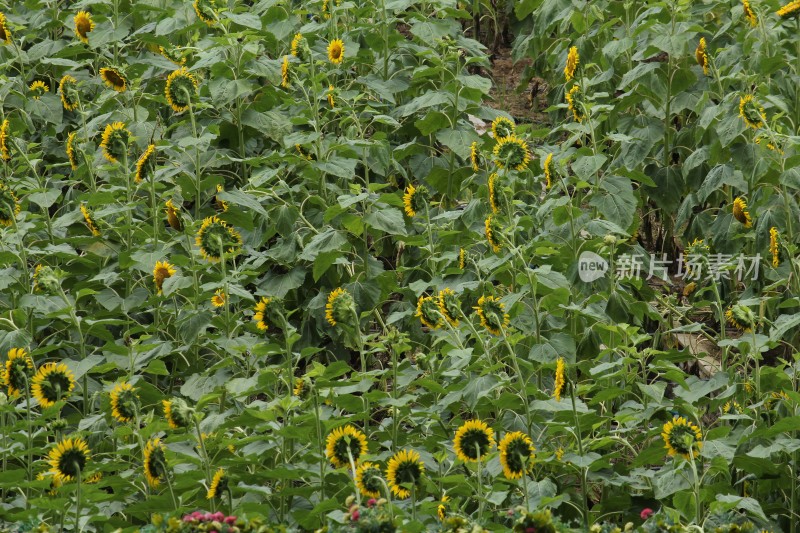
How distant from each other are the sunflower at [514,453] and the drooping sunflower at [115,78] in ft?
7.28

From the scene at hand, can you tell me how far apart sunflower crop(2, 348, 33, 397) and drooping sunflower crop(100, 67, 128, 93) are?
1.34m

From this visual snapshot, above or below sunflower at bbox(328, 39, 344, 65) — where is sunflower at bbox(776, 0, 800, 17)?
above

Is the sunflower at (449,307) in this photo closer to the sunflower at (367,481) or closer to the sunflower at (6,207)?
A: the sunflower at (367,481)

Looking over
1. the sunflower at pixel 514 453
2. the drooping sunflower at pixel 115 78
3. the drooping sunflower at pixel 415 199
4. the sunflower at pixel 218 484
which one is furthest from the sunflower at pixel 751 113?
the drooping sunflower at pixel 115 78

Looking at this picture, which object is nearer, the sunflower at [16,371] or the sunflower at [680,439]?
the sunflower at [680,439]

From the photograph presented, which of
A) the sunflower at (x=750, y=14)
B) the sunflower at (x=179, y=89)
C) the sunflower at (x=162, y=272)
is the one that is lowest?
the sunflower at (x=162, y=272)

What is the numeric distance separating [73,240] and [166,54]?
3.47 feet

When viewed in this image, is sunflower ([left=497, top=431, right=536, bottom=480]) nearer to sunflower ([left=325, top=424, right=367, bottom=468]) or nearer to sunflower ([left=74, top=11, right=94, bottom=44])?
sunflower ([left=325, top=424, right=367, bottom=468])

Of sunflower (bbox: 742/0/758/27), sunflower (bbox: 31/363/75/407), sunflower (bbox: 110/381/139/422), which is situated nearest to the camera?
sunflower (bbox: 110/381/139/422)

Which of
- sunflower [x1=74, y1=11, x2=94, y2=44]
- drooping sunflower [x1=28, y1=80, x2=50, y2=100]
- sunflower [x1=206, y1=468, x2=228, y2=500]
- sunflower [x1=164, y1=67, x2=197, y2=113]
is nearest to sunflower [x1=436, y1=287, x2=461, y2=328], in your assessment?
sunflower [x1=206, y1=468, x2=228, y2=500]

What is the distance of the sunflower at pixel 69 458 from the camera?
9.74 ft

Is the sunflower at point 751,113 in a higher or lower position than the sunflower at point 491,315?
higher

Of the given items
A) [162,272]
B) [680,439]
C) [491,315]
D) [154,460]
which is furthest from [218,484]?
[680,439]

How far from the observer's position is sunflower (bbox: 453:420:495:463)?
303cm
